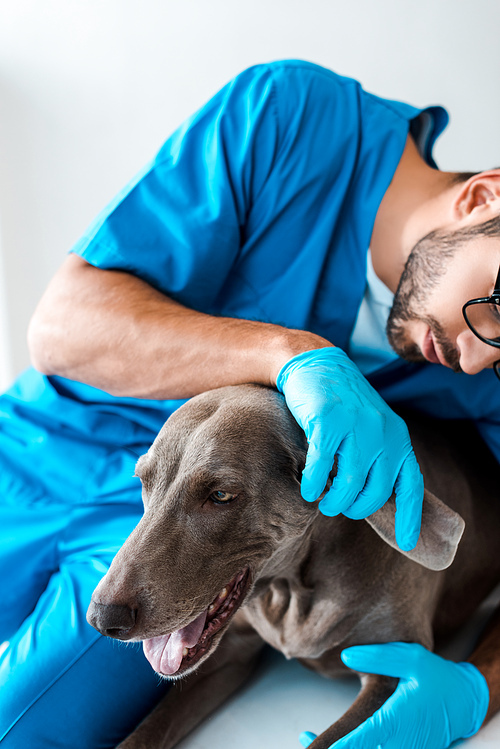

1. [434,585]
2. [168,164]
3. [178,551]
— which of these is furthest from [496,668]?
[168,164]

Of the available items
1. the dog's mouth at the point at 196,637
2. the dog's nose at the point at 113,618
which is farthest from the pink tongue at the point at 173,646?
the dog's nose at the point at 113,618

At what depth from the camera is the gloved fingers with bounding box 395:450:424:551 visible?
1.01 meters

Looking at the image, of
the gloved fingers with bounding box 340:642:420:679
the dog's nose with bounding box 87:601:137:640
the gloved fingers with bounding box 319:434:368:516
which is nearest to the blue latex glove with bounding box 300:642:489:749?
the gloved fingers with bounding box 340:642:420:679

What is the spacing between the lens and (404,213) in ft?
4.73

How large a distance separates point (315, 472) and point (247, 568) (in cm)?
20

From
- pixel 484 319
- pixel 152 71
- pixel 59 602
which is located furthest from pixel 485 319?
pixel 152 71

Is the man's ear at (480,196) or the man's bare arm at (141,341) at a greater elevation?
the man's ear at (480,196)

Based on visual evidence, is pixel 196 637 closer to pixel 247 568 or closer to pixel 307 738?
pixel 247 568

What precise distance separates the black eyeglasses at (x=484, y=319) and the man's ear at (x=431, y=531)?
354mm

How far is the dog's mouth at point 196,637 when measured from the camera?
3.19 ft

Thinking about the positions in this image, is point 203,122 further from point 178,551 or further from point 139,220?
point 178,551

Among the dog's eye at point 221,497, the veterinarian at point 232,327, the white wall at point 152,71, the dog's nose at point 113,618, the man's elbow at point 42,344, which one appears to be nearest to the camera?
the dog's nose at point 113,618

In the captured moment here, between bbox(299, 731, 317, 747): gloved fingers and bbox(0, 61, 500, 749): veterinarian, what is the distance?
0.31ft

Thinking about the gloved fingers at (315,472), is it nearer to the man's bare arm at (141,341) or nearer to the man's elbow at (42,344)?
the man's bare arm at (141,341)
